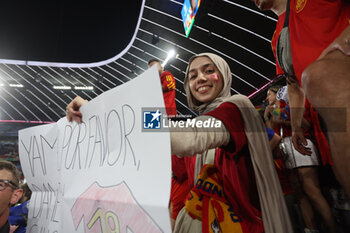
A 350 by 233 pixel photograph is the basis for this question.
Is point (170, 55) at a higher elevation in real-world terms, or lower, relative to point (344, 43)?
higher

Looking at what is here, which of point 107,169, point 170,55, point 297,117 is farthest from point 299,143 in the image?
point 170,55

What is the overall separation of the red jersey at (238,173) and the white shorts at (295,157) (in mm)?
405

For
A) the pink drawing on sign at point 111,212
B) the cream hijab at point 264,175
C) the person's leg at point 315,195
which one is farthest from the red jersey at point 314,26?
the pink drawing on sign at point 111,212

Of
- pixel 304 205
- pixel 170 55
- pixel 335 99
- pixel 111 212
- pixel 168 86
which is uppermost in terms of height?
pixel 170 55

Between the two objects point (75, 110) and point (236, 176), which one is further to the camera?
point (75, 110)

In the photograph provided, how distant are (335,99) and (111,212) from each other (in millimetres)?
522

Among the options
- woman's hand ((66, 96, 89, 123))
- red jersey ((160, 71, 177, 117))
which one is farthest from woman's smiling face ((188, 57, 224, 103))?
red jersey ((160, 71, 177, 117))

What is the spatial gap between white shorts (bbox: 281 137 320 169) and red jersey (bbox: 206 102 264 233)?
405 millimetres

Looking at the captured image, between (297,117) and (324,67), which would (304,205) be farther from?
(324,67)

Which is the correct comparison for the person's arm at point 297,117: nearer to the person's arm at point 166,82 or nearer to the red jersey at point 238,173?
the red jersey at point 238,173

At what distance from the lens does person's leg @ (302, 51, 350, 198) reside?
0.41 metres

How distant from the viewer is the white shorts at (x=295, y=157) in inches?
36.4

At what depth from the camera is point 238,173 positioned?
0.64m

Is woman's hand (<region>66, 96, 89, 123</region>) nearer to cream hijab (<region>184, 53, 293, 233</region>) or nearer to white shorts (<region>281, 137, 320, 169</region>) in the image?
cream hijab (<region>184, 53, 293, 233</region>)
